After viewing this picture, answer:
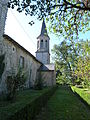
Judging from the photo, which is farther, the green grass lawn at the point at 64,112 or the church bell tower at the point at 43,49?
the church bell tower at the point at 43,49

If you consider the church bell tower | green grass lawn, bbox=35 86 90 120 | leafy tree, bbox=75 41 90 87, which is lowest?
green grass lawn, bbox=35 86 90 120

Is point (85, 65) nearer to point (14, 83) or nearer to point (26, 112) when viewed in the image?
point (14, 83)

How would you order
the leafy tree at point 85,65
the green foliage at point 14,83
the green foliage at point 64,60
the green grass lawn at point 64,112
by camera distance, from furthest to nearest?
the green foliage at point 64,60, the leafy tree at point 85,65, the green foliage at point 14,83, the green grass lawn at point 64,112

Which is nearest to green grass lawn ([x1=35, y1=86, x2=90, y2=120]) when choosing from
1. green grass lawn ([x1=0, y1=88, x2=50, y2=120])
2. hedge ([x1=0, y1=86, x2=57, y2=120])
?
hedge ([x1=0, y1=86, x2=57, y2=120])

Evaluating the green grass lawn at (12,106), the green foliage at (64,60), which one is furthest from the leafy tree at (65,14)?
the green foliage at (64,60)

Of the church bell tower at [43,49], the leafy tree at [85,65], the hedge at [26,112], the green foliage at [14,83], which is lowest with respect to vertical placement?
the hedge at [26,112]

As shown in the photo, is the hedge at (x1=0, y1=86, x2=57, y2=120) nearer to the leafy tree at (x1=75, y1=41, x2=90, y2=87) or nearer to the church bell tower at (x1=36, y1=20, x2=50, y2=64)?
the leafy tree at (x1=75, y1=41, x2=90, y2=87)

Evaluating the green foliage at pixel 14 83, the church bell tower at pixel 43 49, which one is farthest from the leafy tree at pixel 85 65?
the church bell tower at pixel 43 49

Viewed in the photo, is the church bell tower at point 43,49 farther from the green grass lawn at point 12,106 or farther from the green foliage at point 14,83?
the green grass lawn at point 12,106

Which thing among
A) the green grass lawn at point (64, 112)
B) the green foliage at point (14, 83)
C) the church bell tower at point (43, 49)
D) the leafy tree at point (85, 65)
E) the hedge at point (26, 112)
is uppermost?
the church bell tower at point (43, 49)

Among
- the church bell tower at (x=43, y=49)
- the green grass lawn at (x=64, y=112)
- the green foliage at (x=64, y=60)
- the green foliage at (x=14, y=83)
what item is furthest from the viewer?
the church bell tower at (x=43, y=49)

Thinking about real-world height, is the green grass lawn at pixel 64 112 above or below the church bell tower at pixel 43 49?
below

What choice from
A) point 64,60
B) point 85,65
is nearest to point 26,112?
point 85,65

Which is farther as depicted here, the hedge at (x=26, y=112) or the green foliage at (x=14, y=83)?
the green foliage at (x=14, y=83)
